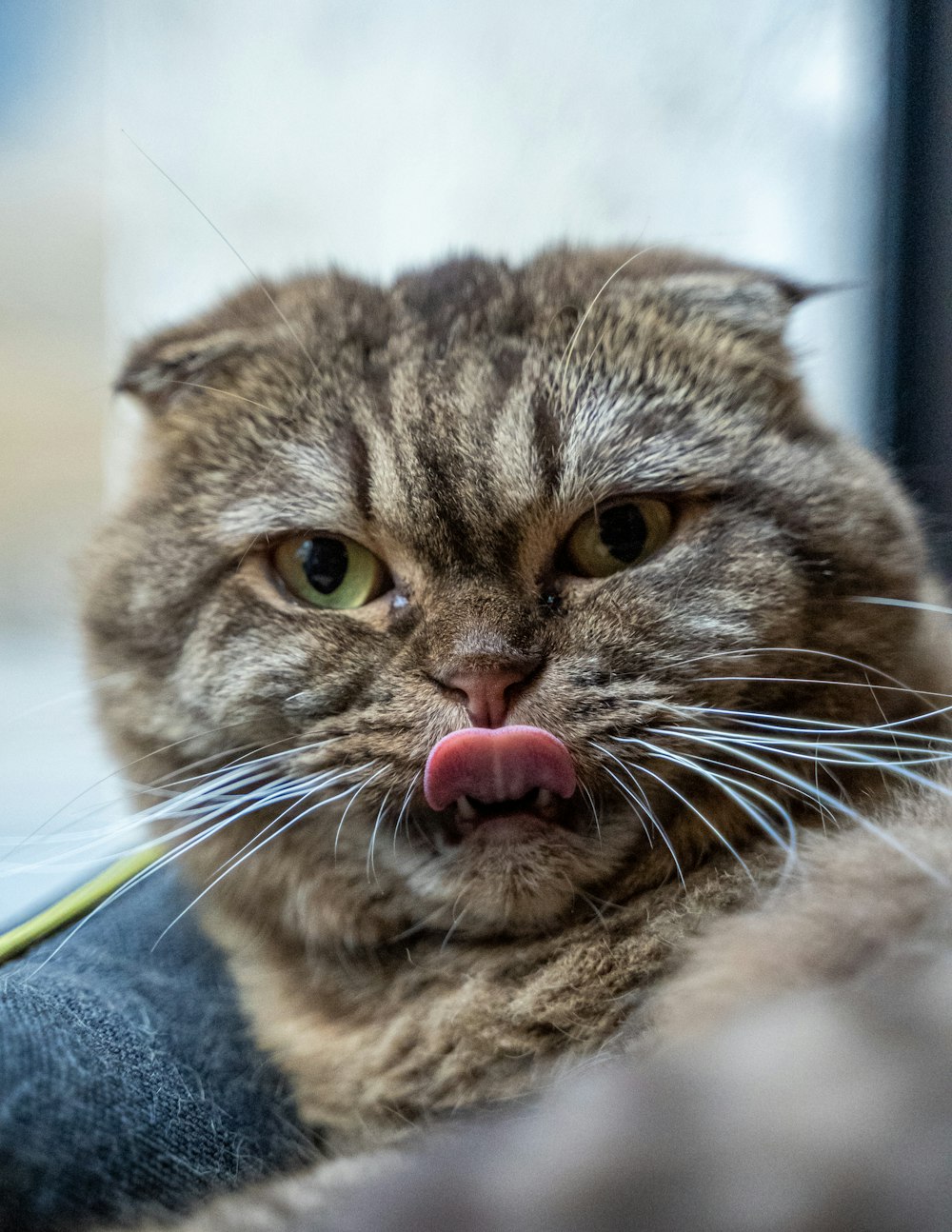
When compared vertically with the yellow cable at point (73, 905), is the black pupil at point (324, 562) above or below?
above

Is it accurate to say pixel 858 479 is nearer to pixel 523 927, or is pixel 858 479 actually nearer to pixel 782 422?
pixel 782 422

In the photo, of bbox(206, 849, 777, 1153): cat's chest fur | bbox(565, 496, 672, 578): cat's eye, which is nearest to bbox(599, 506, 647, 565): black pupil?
bbox(565, 496, 672, 578): cat's eye

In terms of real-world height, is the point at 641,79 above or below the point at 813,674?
above

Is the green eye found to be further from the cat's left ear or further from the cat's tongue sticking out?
the cat's left ear

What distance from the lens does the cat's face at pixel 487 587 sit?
86 cm

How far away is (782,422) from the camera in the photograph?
3.43 ft

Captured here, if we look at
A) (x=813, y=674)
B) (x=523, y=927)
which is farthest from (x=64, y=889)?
(x=813, y=674)

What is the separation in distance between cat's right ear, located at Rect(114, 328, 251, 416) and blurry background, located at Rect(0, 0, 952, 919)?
0.67 feet

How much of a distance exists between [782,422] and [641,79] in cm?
82

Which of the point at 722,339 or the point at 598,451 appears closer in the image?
the point at 598,451

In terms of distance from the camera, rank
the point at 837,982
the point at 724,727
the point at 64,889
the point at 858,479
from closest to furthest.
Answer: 1. the point at 837,982
2. the point at 724,727
3. the point at 858,479
4. the point at 64,889

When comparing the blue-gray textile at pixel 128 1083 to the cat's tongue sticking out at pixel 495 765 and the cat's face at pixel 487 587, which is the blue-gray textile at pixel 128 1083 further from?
the cat's tongue sticking out at pixel 495 765

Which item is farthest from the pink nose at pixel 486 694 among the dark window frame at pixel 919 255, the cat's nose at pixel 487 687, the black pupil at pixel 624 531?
the dark window frame at pixel 919 255

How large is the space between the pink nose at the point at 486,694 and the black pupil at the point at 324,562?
9.6 inches
